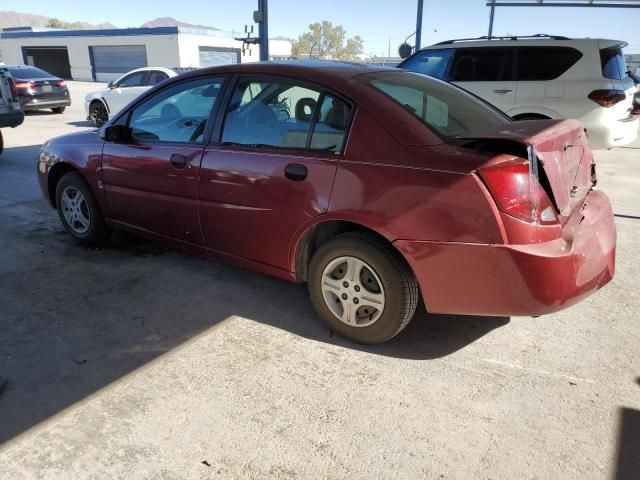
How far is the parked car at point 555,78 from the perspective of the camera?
23.4ft

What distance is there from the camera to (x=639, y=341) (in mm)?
3178

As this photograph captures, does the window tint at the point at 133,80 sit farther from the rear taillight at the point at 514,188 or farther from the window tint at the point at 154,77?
the rear taillight at the point at 514,188

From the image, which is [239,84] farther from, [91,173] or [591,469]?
[591,469]

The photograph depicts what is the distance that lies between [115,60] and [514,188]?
172ft

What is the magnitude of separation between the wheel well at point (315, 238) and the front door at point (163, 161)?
876 millimetres

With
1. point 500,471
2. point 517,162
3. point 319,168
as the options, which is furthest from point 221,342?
point 517,162

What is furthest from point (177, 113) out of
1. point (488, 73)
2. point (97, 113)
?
point (97, 113)

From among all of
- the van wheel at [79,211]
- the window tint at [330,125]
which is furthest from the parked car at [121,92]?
the window tint at [330,125]

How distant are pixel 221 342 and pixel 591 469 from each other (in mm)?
2053

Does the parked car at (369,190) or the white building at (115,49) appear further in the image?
the white building at (115,49)

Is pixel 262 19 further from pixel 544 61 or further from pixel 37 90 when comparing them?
pixel 37 90

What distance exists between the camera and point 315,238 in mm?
3223

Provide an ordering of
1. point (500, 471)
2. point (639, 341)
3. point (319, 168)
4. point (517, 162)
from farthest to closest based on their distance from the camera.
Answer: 1. point (639, 341)
2. point (319, 168)
3. point (517, 162)
4. point (500, 471)

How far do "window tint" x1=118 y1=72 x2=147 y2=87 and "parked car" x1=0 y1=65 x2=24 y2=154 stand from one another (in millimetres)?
3865
